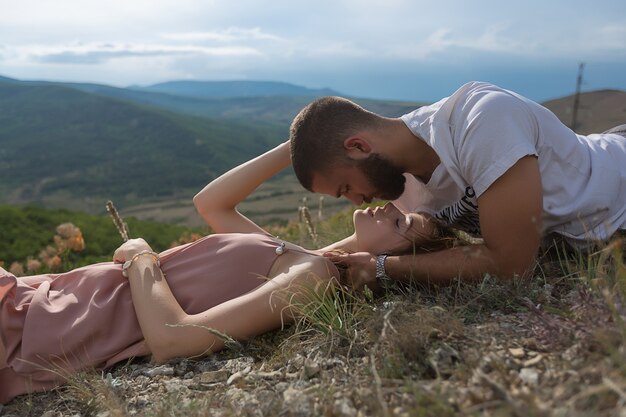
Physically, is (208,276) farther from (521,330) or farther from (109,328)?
(521,330)

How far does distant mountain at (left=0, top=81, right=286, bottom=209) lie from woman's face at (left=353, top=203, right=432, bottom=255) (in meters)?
114

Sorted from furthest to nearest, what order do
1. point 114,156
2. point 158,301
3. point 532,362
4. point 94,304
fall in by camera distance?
point 114,156, point 94,304, point 158,301, point 532,362

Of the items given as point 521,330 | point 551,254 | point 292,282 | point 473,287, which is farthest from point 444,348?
point 551,254

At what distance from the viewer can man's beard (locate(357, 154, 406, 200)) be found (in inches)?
139

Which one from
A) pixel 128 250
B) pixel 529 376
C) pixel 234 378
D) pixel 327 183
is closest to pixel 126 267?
pixel 128 250

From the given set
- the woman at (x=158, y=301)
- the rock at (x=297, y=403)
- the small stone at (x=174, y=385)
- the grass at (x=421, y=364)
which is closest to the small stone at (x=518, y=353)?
the grass at (x=421, y=364)

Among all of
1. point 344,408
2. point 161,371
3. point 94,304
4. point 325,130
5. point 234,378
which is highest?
point 325,130

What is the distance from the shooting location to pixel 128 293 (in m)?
3.46

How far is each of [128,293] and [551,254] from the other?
268 cm

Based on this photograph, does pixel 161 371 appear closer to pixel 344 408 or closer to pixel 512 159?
pixel 344 408

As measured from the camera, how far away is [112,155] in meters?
159

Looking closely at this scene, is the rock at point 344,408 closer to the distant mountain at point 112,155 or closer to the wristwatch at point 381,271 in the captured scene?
the wristwatch at point 381,271

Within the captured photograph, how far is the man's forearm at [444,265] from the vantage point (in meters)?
3.12

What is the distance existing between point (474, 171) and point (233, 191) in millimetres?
1964
